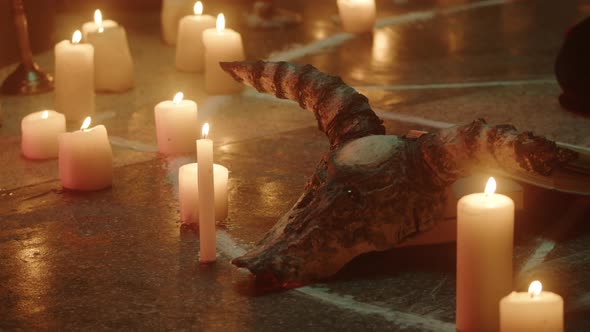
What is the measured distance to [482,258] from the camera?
107 inches

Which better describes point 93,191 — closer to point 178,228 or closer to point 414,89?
point 178,228

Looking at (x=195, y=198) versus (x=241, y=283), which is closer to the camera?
(x=241, y=283)

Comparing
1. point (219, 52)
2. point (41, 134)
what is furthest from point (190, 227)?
point (219, 52)

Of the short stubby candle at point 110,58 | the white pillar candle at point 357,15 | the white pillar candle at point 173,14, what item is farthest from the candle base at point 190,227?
the white pillar candle at point 357,15

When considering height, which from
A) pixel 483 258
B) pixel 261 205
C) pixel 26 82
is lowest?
pixel 261 205

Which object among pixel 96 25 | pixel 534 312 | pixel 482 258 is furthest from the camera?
pixel 96 25

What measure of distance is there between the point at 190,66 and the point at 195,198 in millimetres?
2511

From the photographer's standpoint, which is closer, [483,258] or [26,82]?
[483,258]

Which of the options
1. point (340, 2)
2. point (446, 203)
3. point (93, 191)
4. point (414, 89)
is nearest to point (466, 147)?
point (446, 203)

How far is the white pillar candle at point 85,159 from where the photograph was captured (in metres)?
4.04

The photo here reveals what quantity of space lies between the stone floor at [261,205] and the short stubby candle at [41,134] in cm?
5

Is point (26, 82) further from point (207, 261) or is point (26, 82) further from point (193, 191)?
point (207, 261)

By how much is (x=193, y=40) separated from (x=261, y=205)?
232 centimetres

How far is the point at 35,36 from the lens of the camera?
22.1 feet
